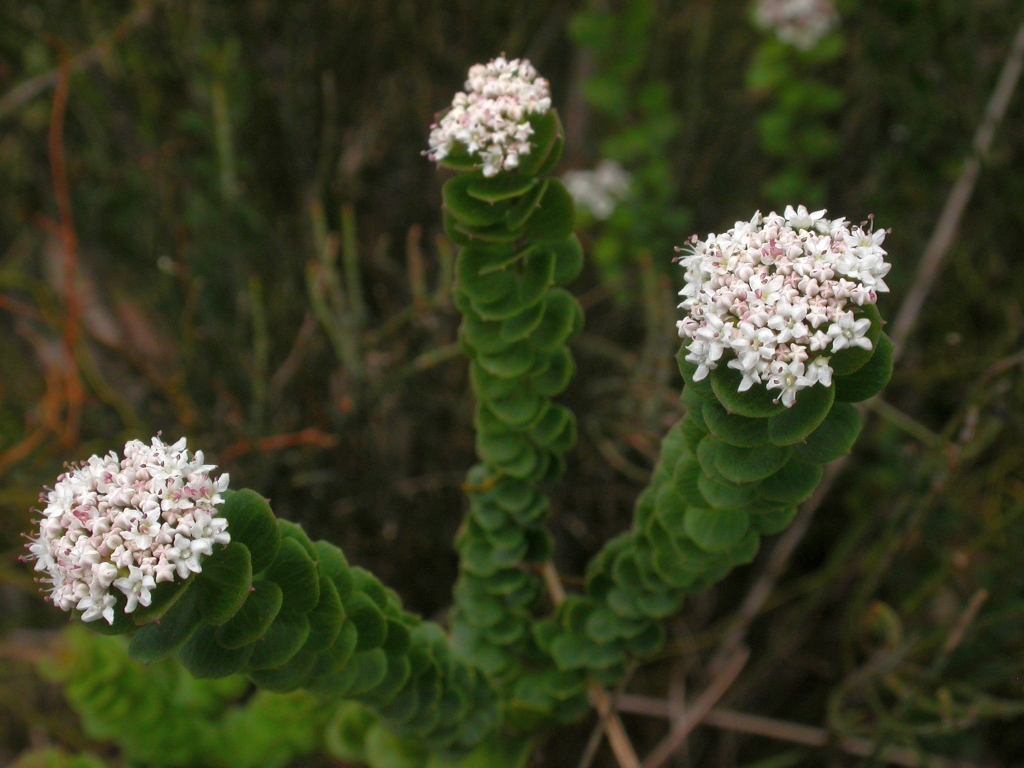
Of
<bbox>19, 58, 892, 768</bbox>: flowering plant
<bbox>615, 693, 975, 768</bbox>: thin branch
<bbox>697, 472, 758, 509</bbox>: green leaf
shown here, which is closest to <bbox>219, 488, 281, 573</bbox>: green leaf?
<bbox>19, 58, 892, 768</bbox>: flowering plant

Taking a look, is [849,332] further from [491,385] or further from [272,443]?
[272,443]

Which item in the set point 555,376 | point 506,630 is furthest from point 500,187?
point 506,630

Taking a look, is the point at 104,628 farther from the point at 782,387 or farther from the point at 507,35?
the point at 507,35

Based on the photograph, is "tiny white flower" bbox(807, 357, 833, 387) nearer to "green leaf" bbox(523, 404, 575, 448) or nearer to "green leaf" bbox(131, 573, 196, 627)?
"green leaf" bbox(523, 404, 575, 448)

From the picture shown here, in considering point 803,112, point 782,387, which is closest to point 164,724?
point 782,387

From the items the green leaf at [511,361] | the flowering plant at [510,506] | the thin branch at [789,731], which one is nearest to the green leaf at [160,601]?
the flowering plant at [510,506]

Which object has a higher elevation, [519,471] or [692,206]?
[692,206]

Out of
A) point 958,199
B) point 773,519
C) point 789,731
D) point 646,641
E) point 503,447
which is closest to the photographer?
point 773,519
